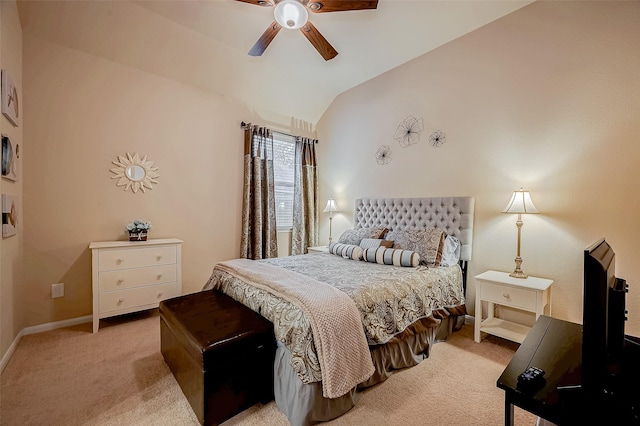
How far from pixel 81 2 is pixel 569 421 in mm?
4440

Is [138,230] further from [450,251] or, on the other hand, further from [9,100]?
[450,251]

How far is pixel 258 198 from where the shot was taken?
4.11 m

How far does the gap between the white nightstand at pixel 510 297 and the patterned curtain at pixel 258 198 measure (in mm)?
2896

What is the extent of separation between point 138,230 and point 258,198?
5.27 ft

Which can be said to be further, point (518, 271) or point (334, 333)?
point (518, 271)

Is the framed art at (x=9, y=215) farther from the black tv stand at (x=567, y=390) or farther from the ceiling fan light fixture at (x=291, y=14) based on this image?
the black tv stand at (x=567, y=390)

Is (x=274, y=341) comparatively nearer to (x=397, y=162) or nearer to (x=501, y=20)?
(x=397, y=162)

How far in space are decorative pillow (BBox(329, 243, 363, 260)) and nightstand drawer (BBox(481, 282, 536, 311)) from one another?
4.10 ft

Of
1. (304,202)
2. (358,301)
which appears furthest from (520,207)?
(304,202)

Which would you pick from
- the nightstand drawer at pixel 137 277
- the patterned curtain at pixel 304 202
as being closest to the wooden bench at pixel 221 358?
the nightstand drawer at pixel 137 277

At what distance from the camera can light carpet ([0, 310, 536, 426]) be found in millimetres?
1612

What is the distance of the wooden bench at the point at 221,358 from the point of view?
152 cm

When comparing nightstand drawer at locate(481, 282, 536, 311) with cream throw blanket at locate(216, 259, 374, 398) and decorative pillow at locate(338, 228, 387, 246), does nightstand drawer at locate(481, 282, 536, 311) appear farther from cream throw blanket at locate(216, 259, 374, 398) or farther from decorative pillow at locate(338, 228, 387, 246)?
cream throw blanket at locate(216, 259, 374, 398)

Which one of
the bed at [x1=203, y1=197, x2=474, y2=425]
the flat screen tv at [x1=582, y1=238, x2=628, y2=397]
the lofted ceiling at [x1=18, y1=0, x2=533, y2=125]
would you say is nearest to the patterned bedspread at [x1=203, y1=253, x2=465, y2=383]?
the bed at [x1=203, y1=197, x2=474, y2=425]
